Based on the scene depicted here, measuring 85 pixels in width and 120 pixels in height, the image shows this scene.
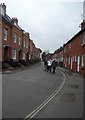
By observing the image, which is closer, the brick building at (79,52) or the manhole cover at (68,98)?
the manhole cover at (68,98)

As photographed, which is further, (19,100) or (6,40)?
(6,40)

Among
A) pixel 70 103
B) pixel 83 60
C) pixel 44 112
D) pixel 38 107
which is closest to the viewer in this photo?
pixel 44 112

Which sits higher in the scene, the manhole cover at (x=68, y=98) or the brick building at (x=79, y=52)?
the brick building at (x=79, y=52)

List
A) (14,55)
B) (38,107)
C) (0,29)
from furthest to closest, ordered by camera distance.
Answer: (14,55) < (0,29) < (38,107)

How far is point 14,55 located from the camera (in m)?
21.5

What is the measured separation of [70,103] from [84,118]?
4.03ft

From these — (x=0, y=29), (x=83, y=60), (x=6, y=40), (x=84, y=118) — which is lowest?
(x=84, y=118)

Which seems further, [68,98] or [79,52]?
[79,52]

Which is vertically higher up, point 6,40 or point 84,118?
point 6,40

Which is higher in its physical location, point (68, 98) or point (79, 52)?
point (79, 52)

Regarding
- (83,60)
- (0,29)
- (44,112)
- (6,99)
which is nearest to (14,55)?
(0,29)

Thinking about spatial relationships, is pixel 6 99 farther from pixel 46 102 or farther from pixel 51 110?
pixel 51 110

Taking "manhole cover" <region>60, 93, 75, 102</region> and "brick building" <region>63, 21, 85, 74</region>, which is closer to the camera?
"manhole cover" <region>60, 93, 75, 102</region>

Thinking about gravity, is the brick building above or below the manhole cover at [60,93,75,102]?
above
